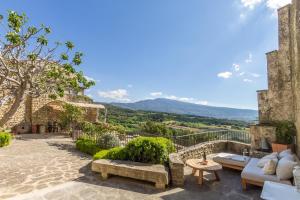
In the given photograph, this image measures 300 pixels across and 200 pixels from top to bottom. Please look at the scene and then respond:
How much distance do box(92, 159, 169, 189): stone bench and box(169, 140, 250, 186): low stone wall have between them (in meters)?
0.31

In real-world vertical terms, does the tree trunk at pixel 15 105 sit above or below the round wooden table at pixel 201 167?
above

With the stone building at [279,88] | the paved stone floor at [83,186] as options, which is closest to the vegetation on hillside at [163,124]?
the stone building at [279,88]

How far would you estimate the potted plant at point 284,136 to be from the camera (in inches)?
286

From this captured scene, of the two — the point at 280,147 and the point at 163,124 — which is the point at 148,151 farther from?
the point at 163,124

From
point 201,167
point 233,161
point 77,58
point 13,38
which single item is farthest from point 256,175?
point 77,58

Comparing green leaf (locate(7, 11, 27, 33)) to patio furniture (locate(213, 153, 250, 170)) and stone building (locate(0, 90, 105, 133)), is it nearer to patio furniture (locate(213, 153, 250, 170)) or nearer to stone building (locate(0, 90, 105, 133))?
patio furniture (locate(213, 153, 250, 170))

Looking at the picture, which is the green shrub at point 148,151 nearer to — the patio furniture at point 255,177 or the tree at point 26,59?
the patio furniture at point 255,177

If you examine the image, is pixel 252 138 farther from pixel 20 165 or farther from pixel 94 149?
pixel 20 165

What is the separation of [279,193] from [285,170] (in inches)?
55.3

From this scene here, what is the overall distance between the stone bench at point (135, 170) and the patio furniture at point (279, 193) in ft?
7.56

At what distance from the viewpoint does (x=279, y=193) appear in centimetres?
342

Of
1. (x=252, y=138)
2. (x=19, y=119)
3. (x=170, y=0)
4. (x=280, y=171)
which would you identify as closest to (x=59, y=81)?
(x=170, y=0)

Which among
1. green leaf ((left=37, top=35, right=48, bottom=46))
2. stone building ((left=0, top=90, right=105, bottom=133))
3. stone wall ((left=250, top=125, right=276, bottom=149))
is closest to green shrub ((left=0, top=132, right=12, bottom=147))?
stone building ((left=0, top=90, right=105, bottom=133))

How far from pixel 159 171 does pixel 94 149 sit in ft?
16.0
